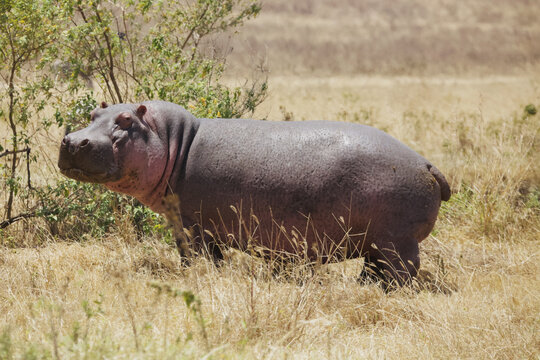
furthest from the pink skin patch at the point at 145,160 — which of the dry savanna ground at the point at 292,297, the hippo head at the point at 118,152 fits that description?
the dry savanna ground at the point at 292,297

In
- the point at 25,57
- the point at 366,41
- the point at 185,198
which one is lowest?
the point at 366,41

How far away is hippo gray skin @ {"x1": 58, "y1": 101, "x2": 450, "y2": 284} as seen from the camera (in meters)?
4.43

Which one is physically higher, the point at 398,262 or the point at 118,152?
the point at 118,152

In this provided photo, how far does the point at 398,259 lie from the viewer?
451 centimetres

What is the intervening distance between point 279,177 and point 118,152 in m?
1.10

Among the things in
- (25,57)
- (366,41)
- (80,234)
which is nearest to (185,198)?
(80,234)

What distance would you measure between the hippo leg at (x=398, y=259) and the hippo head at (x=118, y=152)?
5.38 ft

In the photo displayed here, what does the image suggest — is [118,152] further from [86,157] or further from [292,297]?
[292,297]

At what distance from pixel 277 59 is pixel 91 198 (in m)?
27.9

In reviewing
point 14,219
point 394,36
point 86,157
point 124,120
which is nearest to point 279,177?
point 124,120

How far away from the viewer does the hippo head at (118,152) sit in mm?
4320

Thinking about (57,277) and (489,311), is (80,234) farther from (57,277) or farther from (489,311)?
(489,311)

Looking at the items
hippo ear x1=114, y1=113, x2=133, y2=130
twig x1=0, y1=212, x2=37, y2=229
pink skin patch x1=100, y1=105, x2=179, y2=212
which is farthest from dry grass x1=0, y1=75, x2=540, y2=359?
hippo ear x1=114, y1=113, x2=133, y2=130

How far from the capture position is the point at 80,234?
20.4ft
